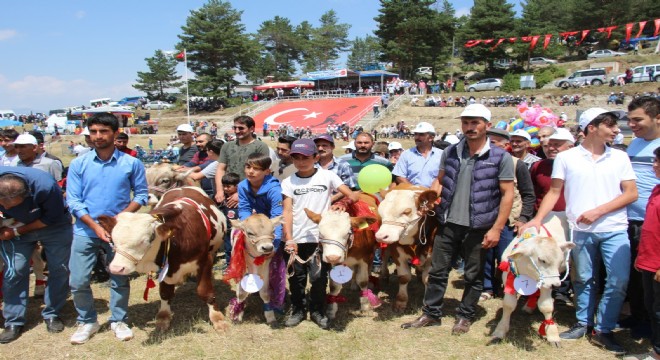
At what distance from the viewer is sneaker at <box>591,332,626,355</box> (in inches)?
160

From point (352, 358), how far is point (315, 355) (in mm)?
366

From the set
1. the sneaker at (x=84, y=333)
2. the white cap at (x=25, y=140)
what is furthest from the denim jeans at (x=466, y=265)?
the white cap at (x=25, y=140)

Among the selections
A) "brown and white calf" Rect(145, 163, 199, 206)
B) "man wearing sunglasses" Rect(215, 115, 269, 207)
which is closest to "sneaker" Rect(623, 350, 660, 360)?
"man wearing sunglasses" Rect(215, 115, 269, 207)

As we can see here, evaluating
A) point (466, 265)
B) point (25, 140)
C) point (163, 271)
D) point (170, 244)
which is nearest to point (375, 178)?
point (466, 265)

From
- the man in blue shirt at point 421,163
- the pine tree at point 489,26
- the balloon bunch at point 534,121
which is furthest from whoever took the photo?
the pine tree at point 489,26

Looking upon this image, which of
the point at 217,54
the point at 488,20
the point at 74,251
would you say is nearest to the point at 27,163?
the point at 74,251

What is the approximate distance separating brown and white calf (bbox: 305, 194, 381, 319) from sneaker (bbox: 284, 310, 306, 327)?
0.99ft

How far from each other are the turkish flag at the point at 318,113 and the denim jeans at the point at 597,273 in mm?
31802

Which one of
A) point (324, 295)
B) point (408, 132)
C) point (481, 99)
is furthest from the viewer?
point (481, 99)

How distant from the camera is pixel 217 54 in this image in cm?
5862

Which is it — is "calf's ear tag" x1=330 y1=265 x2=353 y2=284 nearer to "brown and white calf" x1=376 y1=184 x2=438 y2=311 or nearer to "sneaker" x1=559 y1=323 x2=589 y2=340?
"brown and white calf" x1=376 y1=184 x2=438 y2=311

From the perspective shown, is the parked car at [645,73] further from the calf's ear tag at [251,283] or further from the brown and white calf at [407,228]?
the calf's ear tag at [251,283]

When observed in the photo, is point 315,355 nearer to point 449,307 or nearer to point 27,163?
point 449,307

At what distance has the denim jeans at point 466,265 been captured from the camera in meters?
4.39
